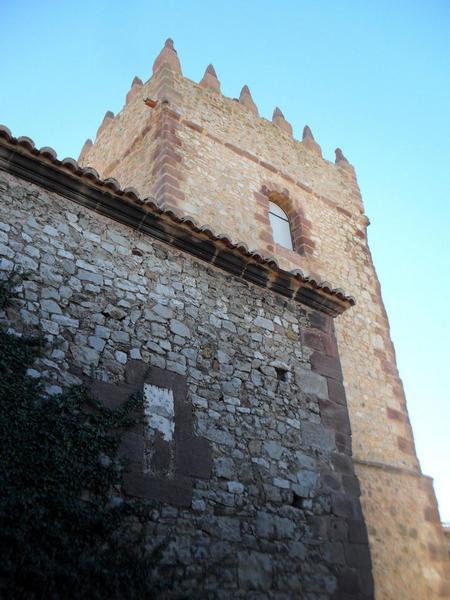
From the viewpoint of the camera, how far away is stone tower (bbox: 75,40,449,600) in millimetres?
7902

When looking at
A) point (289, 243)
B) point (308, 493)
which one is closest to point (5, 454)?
point (308, 493)

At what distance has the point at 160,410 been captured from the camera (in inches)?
201

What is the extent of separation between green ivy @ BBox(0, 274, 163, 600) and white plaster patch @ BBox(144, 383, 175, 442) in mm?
285

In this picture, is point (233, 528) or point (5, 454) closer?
point (5, 454)

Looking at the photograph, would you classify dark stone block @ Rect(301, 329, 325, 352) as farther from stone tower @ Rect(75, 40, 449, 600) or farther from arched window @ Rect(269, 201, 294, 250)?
arched window @ Rect(269, 201, 294, 250)

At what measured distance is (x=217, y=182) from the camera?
32.5 feet

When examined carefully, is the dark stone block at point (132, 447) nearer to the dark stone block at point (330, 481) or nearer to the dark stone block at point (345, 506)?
the dark stone block at point (330, 481)

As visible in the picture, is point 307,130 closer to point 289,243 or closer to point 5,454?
point 289,243

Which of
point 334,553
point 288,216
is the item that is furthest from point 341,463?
point 288,216

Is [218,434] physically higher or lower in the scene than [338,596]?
higher

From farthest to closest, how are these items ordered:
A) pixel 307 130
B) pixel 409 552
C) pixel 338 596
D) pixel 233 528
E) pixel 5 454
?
1. pixel 307 130
2. pixel 409 552
3. pixel 338 596
4. pixel 233 528
5. pixel 5 454

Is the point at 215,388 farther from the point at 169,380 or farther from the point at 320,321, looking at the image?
the point at 320,321

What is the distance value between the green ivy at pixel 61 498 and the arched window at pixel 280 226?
6321mm

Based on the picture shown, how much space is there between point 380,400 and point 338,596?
14.0ft
